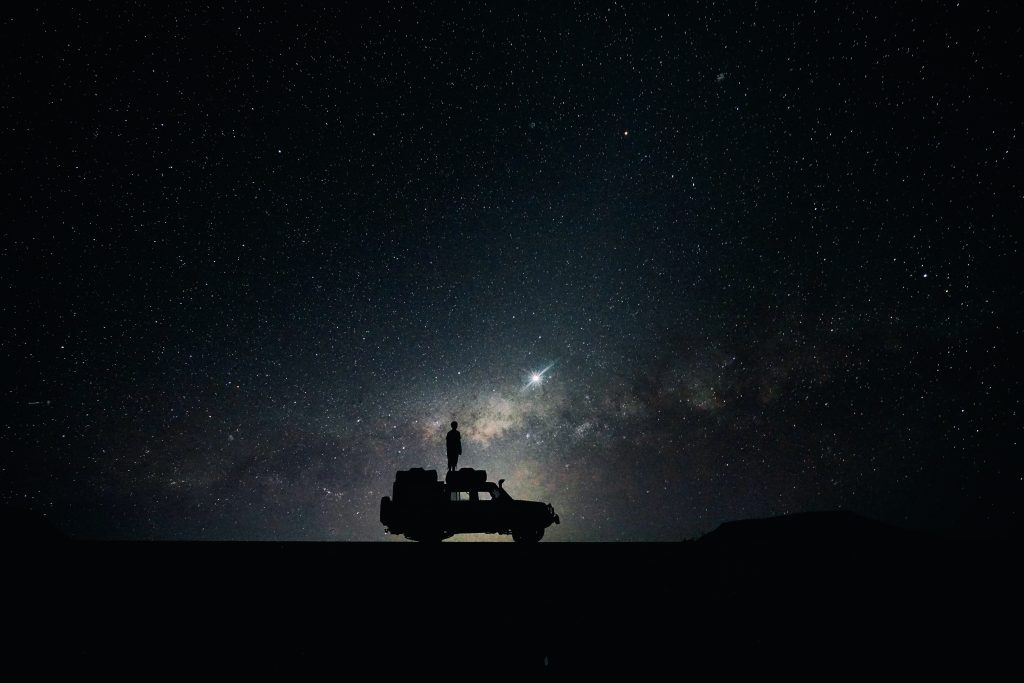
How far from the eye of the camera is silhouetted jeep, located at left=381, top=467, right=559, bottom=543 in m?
11.2

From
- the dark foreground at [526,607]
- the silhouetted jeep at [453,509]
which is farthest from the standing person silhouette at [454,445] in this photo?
the dark foreground at [526,607]

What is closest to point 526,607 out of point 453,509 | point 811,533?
point 811,533

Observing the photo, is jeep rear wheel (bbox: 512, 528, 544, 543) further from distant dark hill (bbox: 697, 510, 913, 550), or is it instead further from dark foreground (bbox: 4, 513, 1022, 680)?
distant dark hill (bbox: 697, 510, 913, 550)

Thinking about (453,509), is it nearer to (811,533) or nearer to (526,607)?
(526,607)

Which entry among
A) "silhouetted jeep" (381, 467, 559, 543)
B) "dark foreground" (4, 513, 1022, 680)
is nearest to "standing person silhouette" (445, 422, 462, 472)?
"silhouetted jeep" (381, 467, 559, 543)

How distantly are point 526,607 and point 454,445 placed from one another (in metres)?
7.88

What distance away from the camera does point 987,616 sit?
4.37m

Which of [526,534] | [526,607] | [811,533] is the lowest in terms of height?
[526,607]

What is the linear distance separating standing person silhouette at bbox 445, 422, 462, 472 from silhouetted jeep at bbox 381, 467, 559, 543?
91cm

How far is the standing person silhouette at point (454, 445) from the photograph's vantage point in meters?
12.6

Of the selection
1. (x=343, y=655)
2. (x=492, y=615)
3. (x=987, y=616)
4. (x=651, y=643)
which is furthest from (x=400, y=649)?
(x=987, y=616)

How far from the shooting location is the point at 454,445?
41.6ft

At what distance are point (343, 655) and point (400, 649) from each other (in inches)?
20.4

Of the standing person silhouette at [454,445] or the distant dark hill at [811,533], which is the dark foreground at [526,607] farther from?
the standing person silhouette at [454,445]
